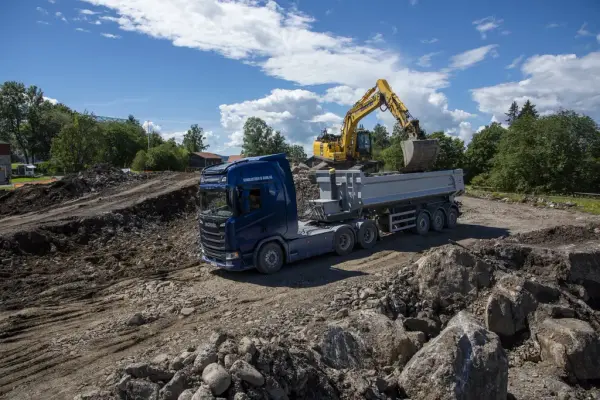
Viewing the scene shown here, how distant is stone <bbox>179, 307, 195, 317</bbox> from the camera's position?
27.0 ft

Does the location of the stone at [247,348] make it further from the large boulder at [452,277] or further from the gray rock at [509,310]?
the gray rock at [509,310]

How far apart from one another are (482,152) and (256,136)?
48.1m

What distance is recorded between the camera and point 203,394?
456 centimetres

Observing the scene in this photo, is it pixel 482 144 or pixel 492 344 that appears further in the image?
pixel 482 144

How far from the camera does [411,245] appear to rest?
13.5 meters

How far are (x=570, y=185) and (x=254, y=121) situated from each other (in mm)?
62832

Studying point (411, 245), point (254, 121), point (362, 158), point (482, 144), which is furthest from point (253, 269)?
point (254, 121)

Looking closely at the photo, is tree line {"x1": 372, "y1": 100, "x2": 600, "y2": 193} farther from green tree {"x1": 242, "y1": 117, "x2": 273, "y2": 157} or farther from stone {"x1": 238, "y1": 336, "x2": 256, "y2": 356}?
green tree {"x1": 242, "y1": 117, "x2": 273, "y2": 157}

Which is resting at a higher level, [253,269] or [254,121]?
[254,121]

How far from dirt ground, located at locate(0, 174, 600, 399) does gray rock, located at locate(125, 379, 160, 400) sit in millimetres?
990

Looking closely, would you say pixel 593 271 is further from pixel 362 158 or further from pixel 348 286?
pixel 362 158

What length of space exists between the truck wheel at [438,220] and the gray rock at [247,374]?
1181 centimetres

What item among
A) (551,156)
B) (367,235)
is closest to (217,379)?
(367,235)

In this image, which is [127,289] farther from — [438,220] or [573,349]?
[438,220]
